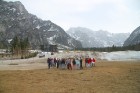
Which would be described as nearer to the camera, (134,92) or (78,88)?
(134,92)

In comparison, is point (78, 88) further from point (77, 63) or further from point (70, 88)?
point (77, 63)

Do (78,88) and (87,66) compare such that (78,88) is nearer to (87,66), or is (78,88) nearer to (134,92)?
(134,92)

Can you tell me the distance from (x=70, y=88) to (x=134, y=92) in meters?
7.20

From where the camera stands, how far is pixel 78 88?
26922mm

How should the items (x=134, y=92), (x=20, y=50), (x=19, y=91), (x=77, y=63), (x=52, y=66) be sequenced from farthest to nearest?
(x=20, y=50), (x=52, y=66), (x=77, y=63), (x=19, y=91), (x=134, y=92)

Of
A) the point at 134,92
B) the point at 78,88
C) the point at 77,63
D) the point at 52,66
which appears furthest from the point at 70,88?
→ the point at 52,66

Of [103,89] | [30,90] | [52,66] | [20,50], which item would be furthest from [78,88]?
[20,50]

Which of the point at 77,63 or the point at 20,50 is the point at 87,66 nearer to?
the point at 77,63

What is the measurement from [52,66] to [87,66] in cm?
893

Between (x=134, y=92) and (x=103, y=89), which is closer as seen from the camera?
(x=134, y=92)

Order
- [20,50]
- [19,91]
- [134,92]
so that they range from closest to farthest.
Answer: [134,92], [19,91], [20,50]

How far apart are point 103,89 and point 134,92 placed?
3.51m

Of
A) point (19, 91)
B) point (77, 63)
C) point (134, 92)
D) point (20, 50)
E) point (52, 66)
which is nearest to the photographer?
point (134, 92)

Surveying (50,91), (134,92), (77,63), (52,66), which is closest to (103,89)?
(134,92)
